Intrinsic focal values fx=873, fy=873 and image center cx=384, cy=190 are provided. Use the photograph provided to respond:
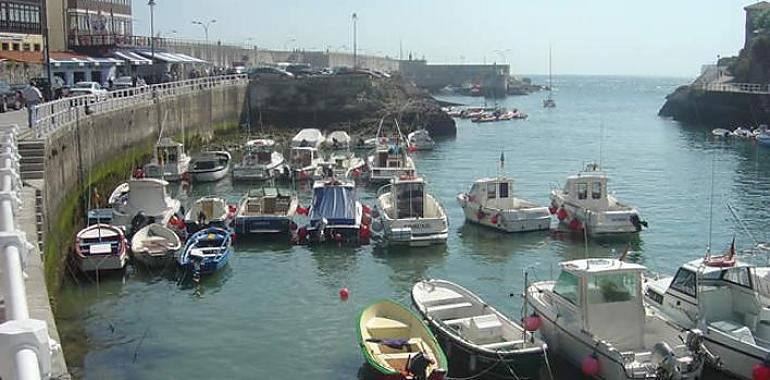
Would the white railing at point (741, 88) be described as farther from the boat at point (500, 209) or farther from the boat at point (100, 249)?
the boat at point (100, 249)

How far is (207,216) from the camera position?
116 feet

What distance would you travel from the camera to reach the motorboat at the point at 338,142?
68.3 m

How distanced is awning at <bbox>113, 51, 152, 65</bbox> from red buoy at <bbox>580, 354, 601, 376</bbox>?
209 ft

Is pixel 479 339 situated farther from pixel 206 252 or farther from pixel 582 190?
pixel 582 190

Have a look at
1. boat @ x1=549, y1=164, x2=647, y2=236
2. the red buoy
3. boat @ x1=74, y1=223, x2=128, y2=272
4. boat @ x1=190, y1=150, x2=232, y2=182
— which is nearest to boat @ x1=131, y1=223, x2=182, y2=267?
boat @ x1=74, y1=223, x2=128, y2=272

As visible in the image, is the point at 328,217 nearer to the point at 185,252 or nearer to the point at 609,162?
the point at 185,252

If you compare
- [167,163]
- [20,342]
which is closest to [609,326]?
[20,342]

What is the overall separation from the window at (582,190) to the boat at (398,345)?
18107 millimetres

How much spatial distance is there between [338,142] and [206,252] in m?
39.1

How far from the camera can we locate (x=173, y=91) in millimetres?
63094

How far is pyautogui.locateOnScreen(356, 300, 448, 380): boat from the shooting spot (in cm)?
1833

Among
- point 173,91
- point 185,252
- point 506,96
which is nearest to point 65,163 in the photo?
point 185,252

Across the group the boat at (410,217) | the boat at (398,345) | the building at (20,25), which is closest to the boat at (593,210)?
the boat at (410,217)

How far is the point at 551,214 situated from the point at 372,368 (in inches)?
812
